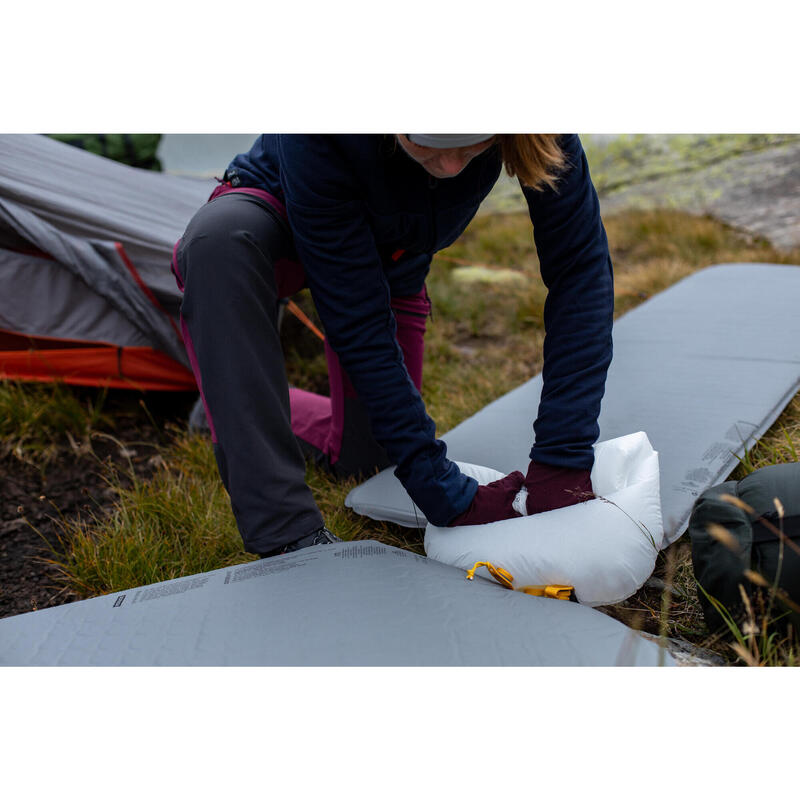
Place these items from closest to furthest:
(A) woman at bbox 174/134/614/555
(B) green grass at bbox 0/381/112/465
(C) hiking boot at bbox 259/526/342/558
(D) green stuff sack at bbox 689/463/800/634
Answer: (D) green stuff sack at bbox 689/463/800/634 < (A) woman at bbox 174/134/614/555 < (C) hiking boot at bbox 259/526/342/558 < (B) green grass at bbox 0/381/112/465

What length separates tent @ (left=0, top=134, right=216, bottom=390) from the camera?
1936 millimetres

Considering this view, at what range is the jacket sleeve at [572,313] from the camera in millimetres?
1180

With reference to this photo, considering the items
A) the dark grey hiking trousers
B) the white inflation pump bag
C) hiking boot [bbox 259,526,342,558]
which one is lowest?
hiking boot [bbox 259,526,342,558]

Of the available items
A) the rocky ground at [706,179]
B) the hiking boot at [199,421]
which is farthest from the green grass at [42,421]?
the rocky ground at [706,179]

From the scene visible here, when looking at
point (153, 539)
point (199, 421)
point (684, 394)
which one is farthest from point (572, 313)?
point (199, 421)

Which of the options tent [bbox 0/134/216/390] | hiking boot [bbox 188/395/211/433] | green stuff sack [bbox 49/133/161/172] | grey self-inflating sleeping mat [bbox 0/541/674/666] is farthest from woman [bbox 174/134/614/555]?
green stuff sack [bbox 49/133/161/172]

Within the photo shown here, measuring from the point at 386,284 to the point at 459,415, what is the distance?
0.82m

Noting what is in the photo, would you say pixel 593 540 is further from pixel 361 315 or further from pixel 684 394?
pixel 684 394

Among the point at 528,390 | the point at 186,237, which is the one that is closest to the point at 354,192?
the point at 186,237

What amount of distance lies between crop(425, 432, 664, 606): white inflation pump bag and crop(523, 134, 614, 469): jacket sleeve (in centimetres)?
7

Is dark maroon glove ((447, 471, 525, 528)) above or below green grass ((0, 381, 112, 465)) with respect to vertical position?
above

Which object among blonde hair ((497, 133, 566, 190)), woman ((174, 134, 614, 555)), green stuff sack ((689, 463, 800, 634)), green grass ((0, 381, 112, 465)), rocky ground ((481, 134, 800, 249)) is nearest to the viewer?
green stuff sack ((689, 463, 800, 634))

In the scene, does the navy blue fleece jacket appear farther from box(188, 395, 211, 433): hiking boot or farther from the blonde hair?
box(188, 395, 211, 433): hiking boot

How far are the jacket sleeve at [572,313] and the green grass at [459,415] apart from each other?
273 mm
